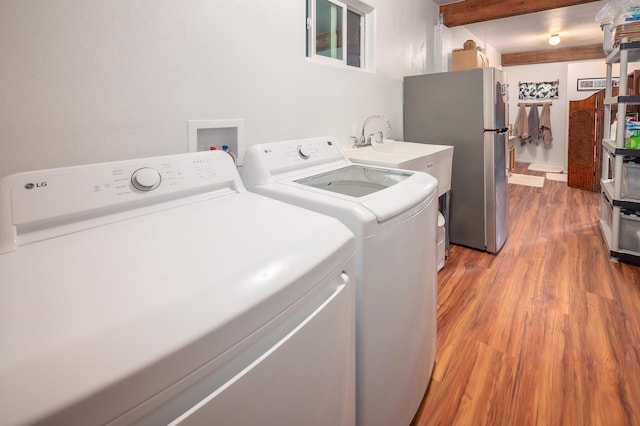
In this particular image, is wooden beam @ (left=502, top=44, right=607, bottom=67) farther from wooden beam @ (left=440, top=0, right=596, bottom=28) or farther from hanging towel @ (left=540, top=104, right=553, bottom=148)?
wooden beam @ (left=440, top=0, right=596, bottom=28)

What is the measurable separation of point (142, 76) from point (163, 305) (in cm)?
101

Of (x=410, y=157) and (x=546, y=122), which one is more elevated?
(x=546, y=122)

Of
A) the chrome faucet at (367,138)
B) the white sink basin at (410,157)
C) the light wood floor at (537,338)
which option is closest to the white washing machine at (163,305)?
the light wood floor at (537,338)

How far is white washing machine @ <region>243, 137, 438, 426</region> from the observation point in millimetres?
963

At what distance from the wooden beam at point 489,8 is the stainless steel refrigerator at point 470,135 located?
0.94 m

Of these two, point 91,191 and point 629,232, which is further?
point 629,232

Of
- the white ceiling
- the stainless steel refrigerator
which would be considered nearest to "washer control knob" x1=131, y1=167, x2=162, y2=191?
the stainless steel refrigerator

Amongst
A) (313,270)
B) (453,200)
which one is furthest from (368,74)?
(313,270)

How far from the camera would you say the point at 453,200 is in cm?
302

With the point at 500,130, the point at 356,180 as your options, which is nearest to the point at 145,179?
the point at 356,180

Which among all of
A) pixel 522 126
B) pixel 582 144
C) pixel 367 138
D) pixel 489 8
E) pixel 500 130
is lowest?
pixel 367 138

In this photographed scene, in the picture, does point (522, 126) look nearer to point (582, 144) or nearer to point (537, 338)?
point (582, 144)

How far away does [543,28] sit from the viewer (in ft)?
16.3

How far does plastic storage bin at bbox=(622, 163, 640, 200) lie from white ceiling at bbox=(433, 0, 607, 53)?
2220mm
